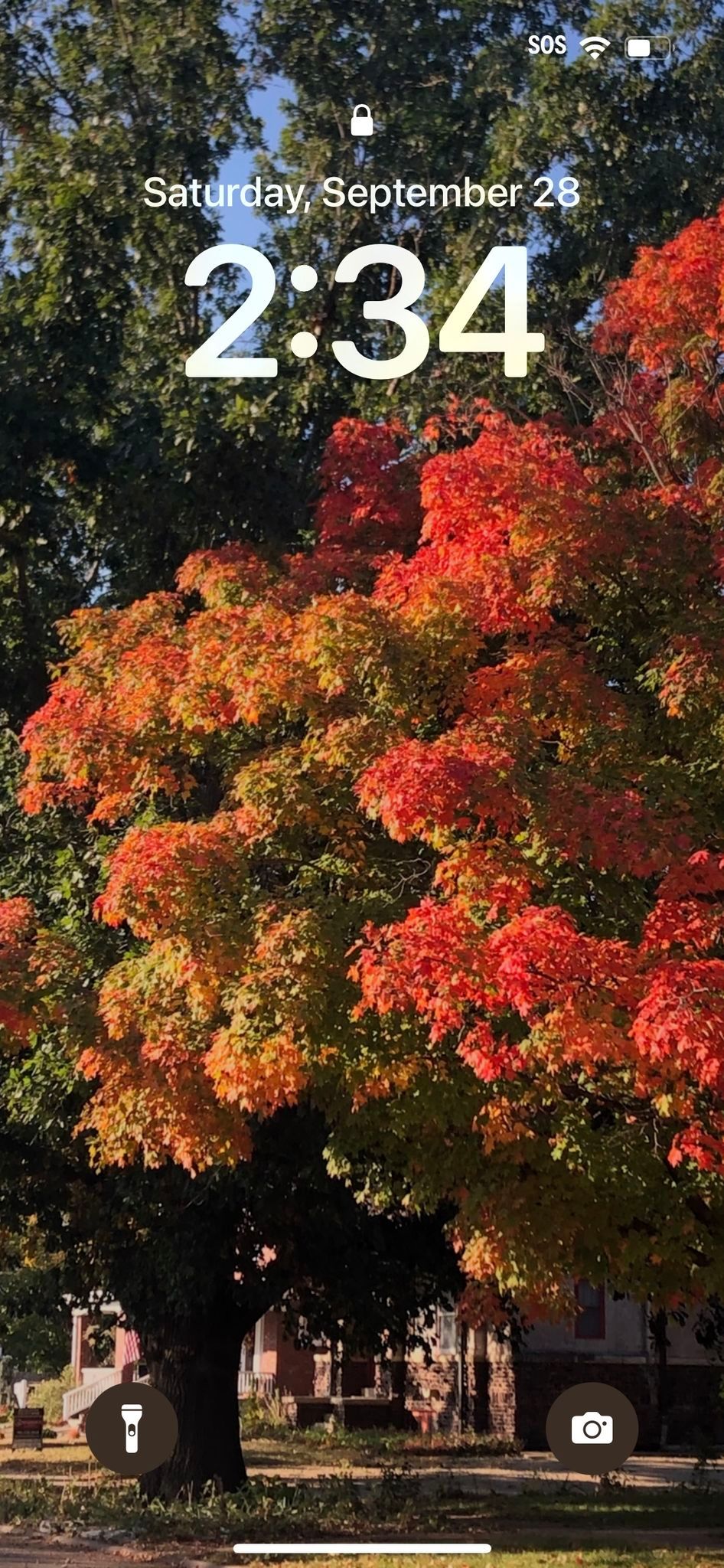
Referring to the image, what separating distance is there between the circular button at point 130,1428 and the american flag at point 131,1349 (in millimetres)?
9188

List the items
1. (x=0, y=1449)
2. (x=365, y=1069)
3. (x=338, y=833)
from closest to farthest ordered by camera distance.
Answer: (x=365, y=1069), (x=338, y=833), (x=0, y=1449)

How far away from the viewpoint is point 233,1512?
48.8 feet

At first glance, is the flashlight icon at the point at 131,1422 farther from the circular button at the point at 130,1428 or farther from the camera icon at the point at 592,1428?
the camera icon at the point at 592,1428

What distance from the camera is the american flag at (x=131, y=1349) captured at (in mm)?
18469

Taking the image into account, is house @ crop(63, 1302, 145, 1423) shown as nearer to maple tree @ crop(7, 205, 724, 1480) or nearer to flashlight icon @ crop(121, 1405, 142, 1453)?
maple tree @ crop(7, 205, 724, 1480)

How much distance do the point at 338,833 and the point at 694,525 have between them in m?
3.47

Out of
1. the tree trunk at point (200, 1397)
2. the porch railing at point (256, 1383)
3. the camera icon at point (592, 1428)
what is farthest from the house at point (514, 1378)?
the camera icon at point (592, 1428)

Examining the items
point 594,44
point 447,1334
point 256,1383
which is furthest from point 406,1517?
point 256,1383

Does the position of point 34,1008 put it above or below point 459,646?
below

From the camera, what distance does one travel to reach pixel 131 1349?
21.4 metres

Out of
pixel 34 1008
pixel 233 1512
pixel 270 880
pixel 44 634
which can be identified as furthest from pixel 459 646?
pixel 233 1512

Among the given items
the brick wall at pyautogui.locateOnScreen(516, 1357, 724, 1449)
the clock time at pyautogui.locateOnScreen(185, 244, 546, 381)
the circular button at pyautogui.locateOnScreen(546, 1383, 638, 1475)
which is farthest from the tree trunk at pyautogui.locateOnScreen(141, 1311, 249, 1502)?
the clock time at pyautogui.locateOnScreen(185, 244, 546, 381)

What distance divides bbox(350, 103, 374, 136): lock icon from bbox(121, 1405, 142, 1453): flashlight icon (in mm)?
10081

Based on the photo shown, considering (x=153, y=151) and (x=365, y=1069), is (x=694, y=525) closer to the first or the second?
(x=365, y=1069)
